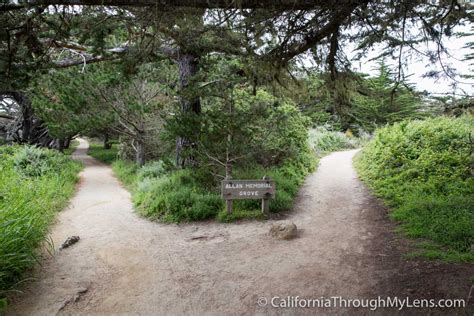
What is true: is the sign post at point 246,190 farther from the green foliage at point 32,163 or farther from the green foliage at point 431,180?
the green foliage at point 32,163

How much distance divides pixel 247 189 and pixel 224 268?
8.54ft

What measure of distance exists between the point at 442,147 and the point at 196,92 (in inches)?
307

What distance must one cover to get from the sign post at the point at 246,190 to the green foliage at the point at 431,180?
2.74m

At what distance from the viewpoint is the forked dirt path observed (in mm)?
3648

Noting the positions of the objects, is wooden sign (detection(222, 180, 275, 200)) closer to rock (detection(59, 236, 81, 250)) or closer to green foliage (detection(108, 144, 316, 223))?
green foliage (detection(108, 144, 316, 223))

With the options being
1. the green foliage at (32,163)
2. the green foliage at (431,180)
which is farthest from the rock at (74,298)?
the green foliage at (32,163)

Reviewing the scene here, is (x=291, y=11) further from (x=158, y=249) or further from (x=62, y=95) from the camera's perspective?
(x=62, y=95)

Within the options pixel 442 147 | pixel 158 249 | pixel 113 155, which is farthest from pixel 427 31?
pixel 113 155

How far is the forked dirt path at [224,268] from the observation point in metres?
3.65

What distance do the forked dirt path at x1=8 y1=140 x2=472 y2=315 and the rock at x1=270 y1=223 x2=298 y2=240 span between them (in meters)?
0.14

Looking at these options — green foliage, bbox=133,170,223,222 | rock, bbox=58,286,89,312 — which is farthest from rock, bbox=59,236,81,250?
green foliage, bbox=133,170,223,222

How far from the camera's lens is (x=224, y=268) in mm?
4629

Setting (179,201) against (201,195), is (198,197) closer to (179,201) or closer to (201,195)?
(201,195)

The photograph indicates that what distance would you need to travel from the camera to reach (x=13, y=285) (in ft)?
12.8
